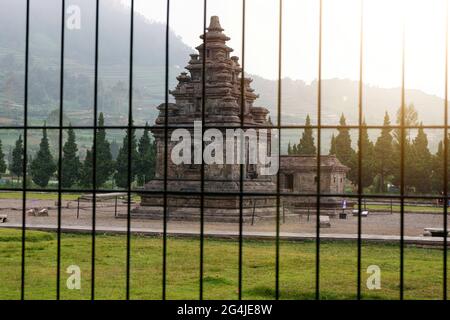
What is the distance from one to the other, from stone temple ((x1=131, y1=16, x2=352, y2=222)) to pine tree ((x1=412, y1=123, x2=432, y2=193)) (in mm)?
36510

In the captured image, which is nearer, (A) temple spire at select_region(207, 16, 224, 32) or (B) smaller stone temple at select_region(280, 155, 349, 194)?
(A) temple spire at select_region(207, 16, 224, 32)

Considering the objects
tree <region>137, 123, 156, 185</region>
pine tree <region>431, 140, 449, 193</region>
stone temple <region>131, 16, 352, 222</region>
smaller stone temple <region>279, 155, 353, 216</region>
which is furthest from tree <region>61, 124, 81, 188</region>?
stone temple <region>131, 16, 352, 222</region>

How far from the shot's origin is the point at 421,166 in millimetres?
72875

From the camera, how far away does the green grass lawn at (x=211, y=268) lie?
16.7 metres

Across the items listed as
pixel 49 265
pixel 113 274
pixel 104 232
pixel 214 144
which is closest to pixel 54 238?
pixel 104 232

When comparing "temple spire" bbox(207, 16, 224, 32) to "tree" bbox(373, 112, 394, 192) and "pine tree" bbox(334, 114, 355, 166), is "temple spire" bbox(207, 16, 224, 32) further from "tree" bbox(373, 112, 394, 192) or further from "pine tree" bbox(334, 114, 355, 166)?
"pine tree" bbox(334, 114, 355, 166)

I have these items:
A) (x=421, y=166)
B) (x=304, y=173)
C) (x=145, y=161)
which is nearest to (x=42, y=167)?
(x=145, y=161)

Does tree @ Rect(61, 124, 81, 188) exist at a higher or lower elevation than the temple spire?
lower

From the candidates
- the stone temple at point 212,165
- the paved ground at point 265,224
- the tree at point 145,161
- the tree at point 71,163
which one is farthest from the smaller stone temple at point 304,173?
the tree at point 71,163

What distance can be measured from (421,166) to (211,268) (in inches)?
2251

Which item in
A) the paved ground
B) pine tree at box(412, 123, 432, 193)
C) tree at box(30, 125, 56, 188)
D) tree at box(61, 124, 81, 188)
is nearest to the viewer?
the paved ground

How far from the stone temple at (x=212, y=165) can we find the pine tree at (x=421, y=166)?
3651cm

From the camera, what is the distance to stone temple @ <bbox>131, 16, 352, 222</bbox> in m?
36.9
